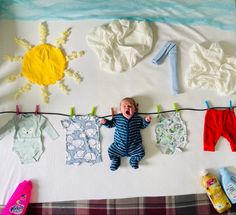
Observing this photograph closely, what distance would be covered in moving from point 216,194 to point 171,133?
1.09ft

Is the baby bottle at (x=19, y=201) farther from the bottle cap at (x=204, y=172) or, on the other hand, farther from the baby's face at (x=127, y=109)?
the bottle cap at (x=204, y=172)

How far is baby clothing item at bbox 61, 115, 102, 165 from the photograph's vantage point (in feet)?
4.22

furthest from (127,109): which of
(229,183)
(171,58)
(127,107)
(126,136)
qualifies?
(229,183)

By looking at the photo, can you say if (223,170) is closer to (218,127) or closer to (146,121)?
(218,127)

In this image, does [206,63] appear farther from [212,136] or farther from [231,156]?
[231,156]

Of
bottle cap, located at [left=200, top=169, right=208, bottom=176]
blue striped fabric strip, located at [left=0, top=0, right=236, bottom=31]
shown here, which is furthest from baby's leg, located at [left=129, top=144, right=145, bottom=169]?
blue striped fabric strip, located at [left=0, top=0, right=236, bottom=31]

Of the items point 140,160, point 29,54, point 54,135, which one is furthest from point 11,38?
point 140,160

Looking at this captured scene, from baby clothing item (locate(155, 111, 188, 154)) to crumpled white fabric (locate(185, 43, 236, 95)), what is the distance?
0.60 ft

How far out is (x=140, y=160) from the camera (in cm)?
130

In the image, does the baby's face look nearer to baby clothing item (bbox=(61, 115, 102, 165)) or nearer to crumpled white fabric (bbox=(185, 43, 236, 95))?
baby clothing item (bbox=(61, 115, 102, 165))

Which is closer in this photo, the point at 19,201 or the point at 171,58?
the point at 19,201

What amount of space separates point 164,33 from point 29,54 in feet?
2.15

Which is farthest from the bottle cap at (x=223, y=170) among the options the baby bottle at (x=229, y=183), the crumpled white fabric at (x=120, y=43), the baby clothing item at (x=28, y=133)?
the baby clothing item at (x=28, y=133)

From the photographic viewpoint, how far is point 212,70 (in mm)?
1379
